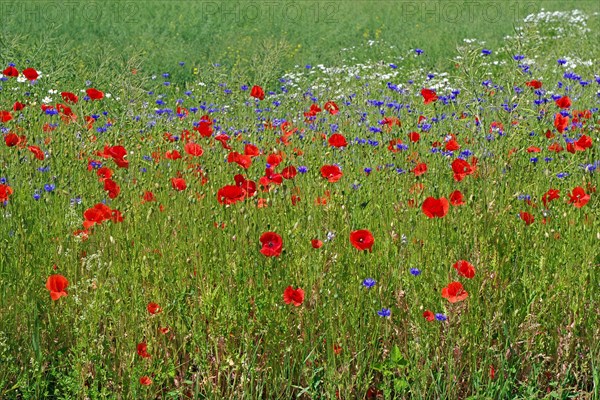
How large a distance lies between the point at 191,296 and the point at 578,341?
52.1 inches

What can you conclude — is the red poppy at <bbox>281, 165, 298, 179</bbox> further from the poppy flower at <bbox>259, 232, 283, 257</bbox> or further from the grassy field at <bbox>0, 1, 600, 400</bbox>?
the poppy flower at <bbox>259, 232, 283, 257</bbox>

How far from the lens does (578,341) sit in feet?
7.98

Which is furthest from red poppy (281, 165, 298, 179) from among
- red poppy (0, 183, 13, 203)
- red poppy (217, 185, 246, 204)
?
red poppy (0, 183, 13, 203)

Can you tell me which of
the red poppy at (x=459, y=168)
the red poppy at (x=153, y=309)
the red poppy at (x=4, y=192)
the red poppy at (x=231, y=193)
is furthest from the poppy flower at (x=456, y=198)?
the red poppy at (x=4, y=192)

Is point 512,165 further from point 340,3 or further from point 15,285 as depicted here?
point 340,3

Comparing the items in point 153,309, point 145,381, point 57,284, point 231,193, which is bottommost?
point 145,381

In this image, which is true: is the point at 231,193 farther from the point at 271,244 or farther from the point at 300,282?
the point at 300,282

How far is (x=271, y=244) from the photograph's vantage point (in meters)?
2.18

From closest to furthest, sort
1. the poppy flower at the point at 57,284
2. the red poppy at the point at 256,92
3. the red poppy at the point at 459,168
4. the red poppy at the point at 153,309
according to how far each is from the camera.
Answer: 1. the poppy flower at the point at 57,284
2. the red poppy at the point at 153,309
3. the red poppy at the point at 459,168
4. the red poppy at the point at 256,92

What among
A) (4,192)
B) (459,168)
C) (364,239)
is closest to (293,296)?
(364,239)

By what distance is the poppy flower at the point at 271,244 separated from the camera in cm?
214

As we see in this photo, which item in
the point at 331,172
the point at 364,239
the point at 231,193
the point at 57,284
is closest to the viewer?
the point at 57,284

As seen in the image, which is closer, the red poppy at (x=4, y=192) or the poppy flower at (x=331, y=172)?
the red poppy at (x=4, y=192)

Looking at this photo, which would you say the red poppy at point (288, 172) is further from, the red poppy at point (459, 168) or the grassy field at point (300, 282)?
the red poppy at point (459, 168)
